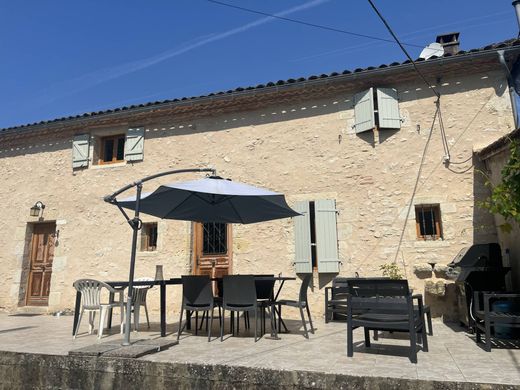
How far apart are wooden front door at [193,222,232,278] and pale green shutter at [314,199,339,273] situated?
5.86 ft

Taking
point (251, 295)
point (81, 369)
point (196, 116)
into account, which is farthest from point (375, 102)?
point (81, 369)

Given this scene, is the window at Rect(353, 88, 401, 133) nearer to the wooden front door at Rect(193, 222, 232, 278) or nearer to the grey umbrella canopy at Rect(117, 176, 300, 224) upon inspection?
the grey umbrella canopy at Rect(117, 176, 300, 224)

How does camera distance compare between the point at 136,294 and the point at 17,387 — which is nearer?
the point at 17,387

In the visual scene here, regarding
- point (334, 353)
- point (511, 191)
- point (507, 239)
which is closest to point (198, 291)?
point (334, 353)

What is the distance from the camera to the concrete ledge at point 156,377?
115 inches

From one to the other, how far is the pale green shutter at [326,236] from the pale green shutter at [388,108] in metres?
1.68

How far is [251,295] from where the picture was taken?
454cm

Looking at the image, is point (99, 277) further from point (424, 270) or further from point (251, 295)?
point (424, 270)

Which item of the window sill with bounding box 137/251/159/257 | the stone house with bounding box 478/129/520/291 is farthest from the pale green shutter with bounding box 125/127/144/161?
the stone house with bounding box 478/129/520/291

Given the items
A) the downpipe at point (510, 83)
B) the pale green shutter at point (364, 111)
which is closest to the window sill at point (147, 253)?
the pale green shutter at point (364, 111)

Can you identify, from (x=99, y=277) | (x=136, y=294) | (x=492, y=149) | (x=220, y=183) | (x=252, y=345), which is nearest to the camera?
(x=252, y=345)

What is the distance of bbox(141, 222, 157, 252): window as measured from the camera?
8143 millimetres

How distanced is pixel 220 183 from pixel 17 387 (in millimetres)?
2980

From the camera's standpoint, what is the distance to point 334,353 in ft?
12.5
